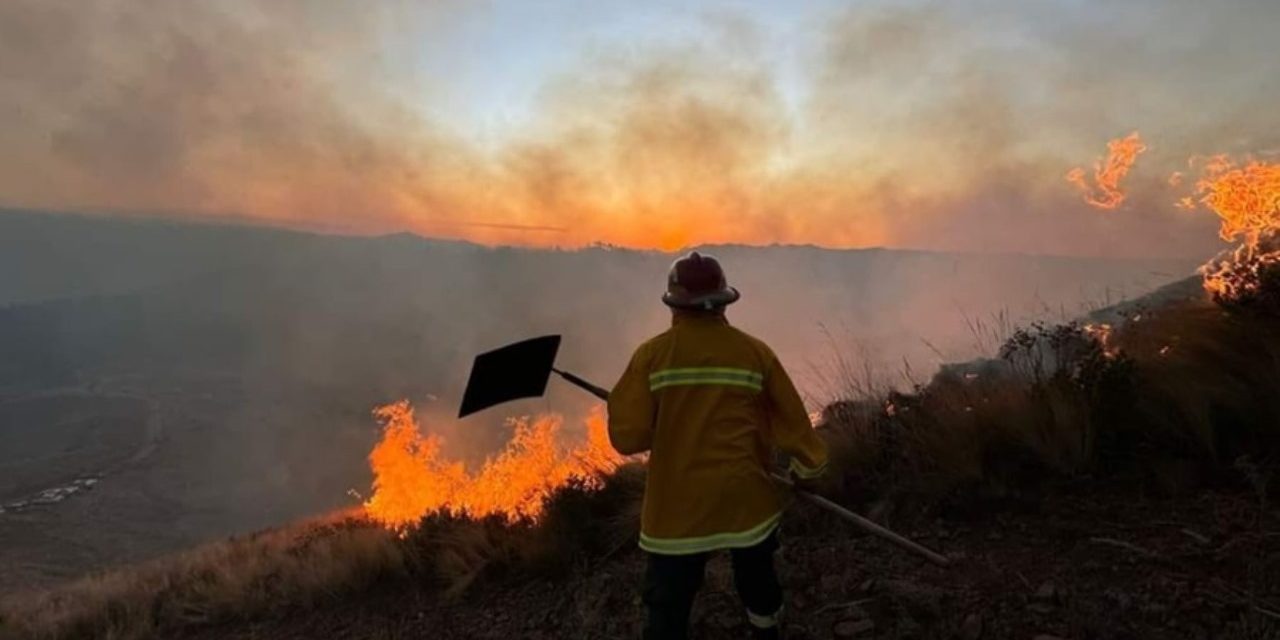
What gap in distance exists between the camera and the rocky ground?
393 cm

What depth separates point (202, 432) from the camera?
121375mm

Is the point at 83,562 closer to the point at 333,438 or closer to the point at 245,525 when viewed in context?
the point at 245,525

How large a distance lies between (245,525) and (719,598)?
76642 millimetres

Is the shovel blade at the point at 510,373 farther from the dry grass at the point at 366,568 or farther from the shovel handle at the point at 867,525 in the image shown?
the dry grass at the point at 366,568

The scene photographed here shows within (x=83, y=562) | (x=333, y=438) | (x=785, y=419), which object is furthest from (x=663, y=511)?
(x=333, y=438)

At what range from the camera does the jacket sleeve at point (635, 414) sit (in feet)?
12.1

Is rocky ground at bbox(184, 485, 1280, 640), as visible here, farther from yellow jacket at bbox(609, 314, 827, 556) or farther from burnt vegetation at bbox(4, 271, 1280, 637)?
yellow jacket at bbox(609, 314, 827, 556)

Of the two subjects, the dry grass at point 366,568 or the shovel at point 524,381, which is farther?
the dry grass at point 366,568

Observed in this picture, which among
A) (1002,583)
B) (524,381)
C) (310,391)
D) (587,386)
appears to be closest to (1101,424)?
(1002,583)

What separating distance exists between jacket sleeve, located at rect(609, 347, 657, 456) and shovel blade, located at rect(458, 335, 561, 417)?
1.06 metres

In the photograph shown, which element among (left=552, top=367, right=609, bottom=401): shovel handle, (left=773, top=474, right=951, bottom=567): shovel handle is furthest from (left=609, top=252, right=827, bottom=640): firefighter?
(left=773, top=474, right=951, bottom=567): shovel handle

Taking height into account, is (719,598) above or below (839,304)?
below

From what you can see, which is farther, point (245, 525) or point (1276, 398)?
point (245, 525)

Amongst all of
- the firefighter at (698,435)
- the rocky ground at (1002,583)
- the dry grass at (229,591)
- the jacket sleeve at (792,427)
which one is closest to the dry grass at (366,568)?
the dry grass at (229,591)
